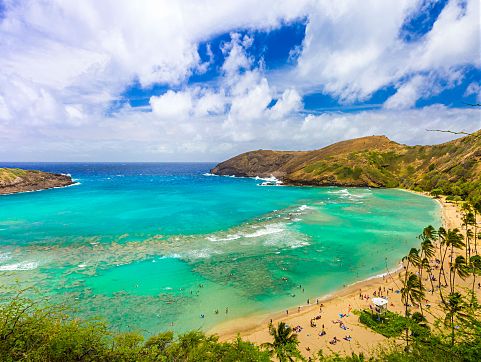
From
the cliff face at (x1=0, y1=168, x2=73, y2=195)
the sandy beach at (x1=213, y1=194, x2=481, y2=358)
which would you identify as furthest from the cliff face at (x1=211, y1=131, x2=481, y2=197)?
the cliff face at (x1=0, y1=168, x2=73, y2=195)

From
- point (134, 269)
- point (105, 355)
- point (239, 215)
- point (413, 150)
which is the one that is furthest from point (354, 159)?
point (105, 355)

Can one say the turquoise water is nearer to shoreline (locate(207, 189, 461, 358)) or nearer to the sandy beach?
shoreline (locate(207, 189, 461, 358))

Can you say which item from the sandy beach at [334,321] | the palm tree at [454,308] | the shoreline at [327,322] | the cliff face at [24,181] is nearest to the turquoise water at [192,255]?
the shoreline at [327,322]

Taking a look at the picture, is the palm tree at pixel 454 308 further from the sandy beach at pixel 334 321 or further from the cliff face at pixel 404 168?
the cliff face at pixel 404 168

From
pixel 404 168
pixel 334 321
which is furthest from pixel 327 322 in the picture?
pixel 404 168

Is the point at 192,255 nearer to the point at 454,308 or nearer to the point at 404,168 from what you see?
the point at 454,308

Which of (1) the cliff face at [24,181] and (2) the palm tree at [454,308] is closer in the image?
(2) the palm tree at [454,308]
